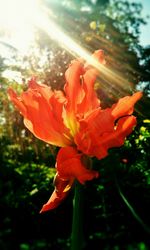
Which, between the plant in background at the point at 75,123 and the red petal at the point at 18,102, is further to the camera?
the red petal at the point at 18,102

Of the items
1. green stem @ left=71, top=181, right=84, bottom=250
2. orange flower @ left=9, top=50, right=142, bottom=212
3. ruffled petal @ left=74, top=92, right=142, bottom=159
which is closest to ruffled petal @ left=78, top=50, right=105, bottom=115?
orange flower @ left=9, top=50, right=142, bottom=212

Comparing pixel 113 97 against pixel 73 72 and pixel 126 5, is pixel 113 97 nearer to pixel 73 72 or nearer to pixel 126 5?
pixel 73 72

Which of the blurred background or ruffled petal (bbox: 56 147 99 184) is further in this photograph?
the blurred background

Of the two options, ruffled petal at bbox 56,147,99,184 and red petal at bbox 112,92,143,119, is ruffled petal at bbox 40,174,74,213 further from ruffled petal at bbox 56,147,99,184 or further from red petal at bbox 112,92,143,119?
red petal at bbox 112,92,143,119

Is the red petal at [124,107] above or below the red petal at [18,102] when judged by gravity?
above

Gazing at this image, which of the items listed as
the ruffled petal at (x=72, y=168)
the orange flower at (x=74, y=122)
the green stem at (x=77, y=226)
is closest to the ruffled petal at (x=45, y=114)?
the orange flower at (x=74, y=122)

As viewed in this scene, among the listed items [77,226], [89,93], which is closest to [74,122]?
[89,93]

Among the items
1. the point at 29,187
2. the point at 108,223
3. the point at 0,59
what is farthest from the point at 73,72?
the point at 29,187

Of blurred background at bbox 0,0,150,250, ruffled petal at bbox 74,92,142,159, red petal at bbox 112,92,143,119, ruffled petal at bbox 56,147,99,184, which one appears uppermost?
red petal at bbox 112,92,143,119

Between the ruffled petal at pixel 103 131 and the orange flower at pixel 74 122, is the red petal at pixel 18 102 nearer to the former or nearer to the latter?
the orange flower at pixel 74 122
